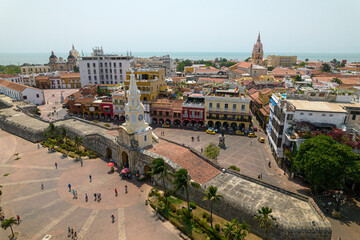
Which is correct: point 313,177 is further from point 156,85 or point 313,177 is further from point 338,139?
point 156,85

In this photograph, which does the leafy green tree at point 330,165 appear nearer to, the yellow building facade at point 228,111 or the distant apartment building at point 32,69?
the yellow building facade at point 228,111

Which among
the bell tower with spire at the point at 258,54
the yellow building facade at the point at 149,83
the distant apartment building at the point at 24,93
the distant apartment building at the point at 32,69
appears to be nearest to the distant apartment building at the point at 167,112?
the yellow building facade at the point at 149,83

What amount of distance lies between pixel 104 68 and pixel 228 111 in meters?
73.8

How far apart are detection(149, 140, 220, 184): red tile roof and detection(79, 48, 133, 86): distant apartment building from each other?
8017 centimetres

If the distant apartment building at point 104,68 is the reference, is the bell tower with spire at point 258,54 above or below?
above

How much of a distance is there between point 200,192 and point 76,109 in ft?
204

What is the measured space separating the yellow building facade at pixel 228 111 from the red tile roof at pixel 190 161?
25.6 m

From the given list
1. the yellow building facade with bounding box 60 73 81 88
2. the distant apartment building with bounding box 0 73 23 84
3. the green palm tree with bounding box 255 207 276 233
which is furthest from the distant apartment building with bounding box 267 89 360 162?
the distant apartment building with bounding box 0 73 23 84

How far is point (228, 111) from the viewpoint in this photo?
62.7 metres

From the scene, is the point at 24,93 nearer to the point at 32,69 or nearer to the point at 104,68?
the point at 104,68

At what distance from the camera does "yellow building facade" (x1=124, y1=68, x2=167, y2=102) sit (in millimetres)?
68994

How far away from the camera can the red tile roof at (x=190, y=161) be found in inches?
1272

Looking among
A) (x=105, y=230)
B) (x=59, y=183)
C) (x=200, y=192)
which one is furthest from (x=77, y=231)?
(x=200, y=192)

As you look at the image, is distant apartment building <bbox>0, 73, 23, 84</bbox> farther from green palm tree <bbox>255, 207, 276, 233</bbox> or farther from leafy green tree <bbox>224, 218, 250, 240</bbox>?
green palm tree <bbox>255, 207, 276, 233</bbox>
